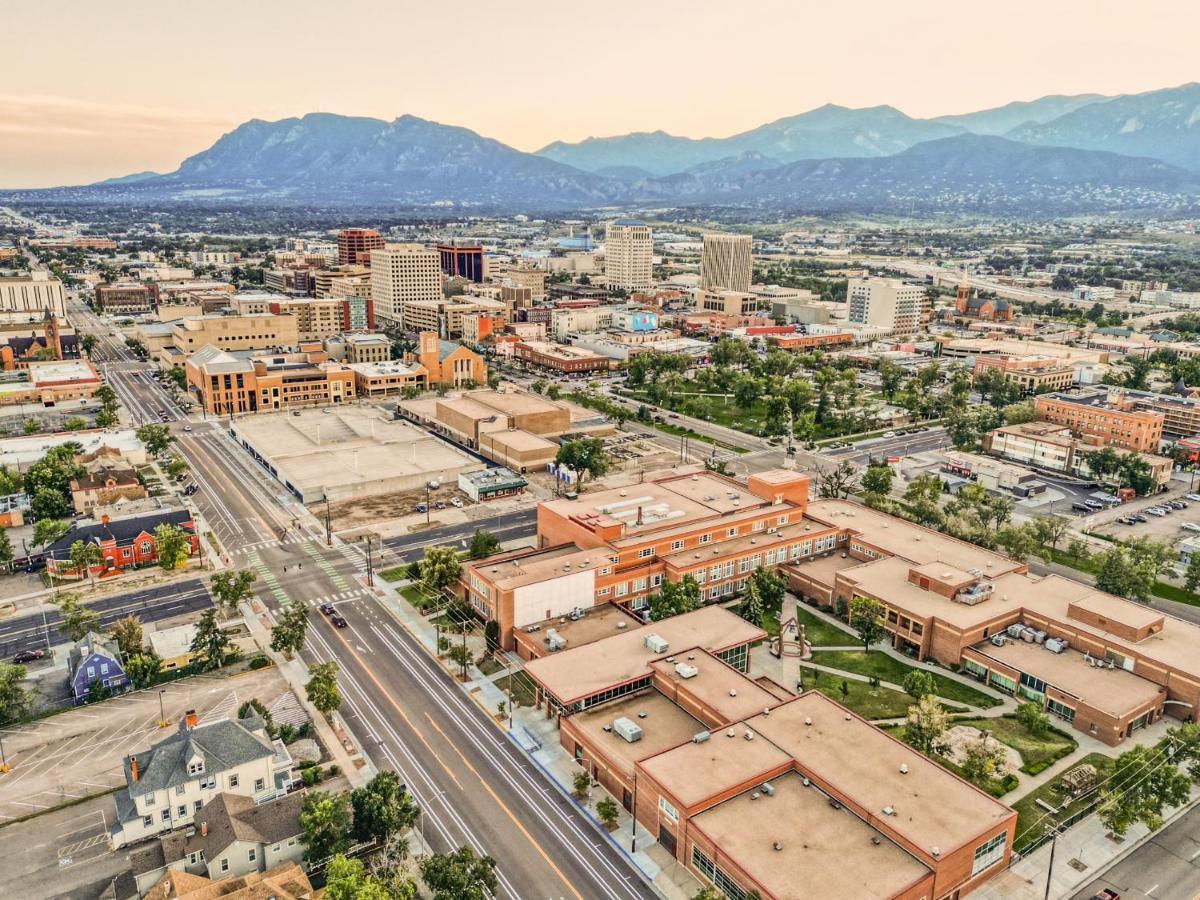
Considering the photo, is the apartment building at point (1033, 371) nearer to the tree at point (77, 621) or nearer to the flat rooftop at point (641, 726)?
the flat rooftop at point (641, 726)

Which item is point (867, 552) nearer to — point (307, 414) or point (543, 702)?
point (543, 702)

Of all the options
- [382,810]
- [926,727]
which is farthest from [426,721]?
[926,727]

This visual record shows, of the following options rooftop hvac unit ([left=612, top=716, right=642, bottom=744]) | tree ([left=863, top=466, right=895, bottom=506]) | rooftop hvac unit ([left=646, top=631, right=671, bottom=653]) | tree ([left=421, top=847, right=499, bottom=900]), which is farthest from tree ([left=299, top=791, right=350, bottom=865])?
tree ([left=863, top=466, right=895, bottom=506])

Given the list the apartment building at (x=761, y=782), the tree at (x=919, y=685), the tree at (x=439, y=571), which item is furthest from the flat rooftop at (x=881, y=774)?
the tree at (x=439, y=571)

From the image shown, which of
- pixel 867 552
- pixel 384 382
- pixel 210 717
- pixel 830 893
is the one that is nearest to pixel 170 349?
pixel 384 382

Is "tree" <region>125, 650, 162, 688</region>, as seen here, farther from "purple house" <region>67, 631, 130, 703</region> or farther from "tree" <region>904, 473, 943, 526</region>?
"tree" <region>904, 473, 943, 526</region>

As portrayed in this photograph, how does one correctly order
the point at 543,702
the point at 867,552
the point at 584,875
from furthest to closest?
the point at 867,552
the point at 543,702
the point at 584,875

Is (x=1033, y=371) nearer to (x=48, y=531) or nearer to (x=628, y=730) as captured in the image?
(x=628, y=730)
